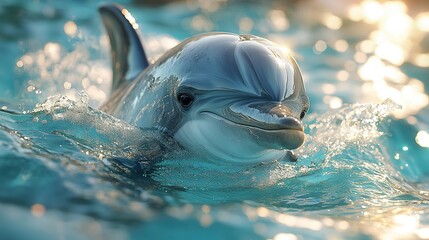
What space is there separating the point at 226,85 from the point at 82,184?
3.83ft

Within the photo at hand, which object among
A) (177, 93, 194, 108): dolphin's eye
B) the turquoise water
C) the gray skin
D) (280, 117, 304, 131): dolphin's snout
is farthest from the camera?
(177, 93, 194, 108): dolphin's eye

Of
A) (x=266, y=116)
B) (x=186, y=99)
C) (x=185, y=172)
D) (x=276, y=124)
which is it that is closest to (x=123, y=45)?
(x=186, y=99)

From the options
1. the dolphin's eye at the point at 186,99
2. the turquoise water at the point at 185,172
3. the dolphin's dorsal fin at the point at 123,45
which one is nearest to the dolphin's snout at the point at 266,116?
the dolphin's eye at the point at 186,99

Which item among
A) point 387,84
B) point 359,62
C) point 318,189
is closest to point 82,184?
point 318,189

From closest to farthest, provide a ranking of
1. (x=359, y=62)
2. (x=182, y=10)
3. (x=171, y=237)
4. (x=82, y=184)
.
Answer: (x=171, y=237) → (x=82, y=184) → (x=359, y=62) → (x=182, y=10)

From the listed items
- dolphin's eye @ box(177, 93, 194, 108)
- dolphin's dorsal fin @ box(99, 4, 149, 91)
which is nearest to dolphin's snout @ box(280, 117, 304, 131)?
dolphin's eye @ box(177, 93, 194, 108)

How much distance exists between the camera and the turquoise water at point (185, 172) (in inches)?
139

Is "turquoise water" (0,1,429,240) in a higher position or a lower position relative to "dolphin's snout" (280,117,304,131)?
lower

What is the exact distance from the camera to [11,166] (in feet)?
13.6

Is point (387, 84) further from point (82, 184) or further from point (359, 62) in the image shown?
point (82, 184)

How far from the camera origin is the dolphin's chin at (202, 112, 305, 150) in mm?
3963

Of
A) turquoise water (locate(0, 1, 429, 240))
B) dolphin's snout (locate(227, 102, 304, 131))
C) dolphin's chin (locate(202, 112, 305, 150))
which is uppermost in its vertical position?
dolphin's snout (locate(227, 102, 304, 131))

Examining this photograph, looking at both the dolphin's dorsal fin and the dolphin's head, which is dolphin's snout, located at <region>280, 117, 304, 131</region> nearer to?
the dolphin's head

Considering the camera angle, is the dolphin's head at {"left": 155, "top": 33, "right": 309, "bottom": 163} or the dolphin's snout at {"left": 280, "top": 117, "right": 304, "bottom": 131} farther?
the dolphin's head at {"left": 155, "top": 33, "right": 309, "bottom": 163}
